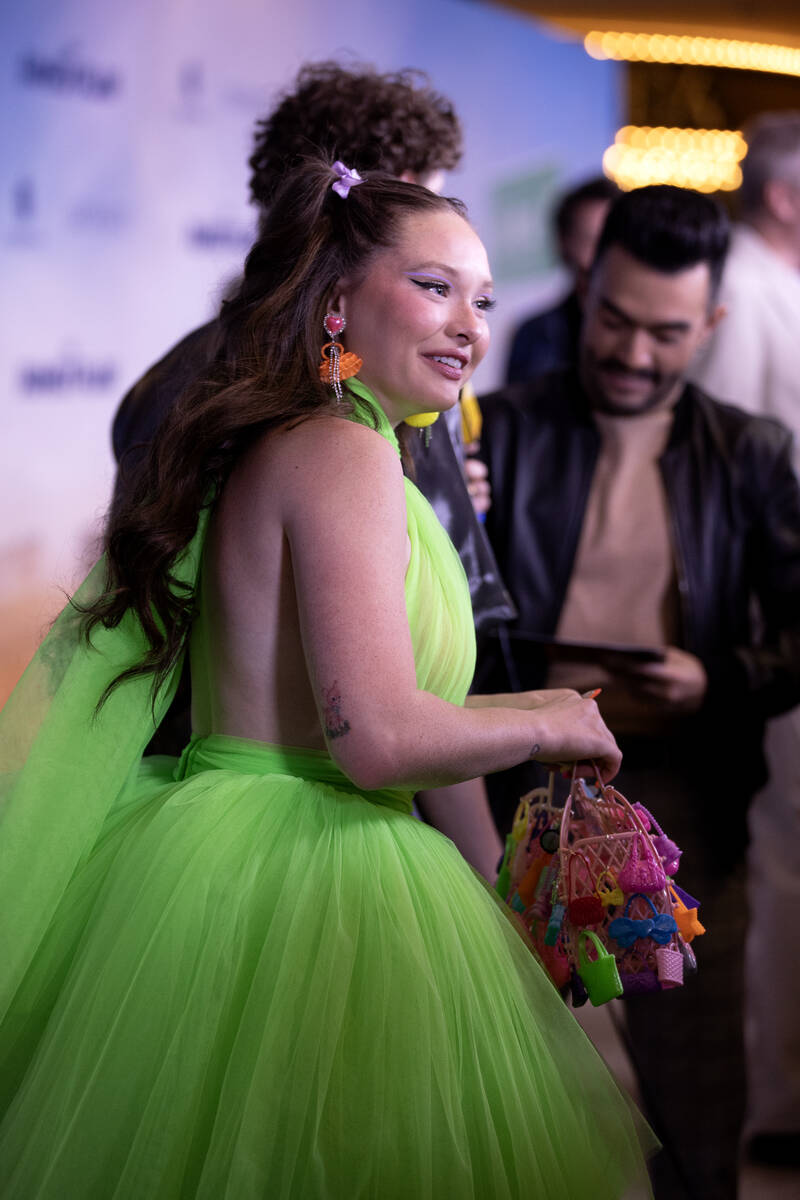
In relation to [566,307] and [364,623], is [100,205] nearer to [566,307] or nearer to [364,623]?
[566,307]

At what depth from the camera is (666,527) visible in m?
2.14

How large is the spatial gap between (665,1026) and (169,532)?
157 centimetres

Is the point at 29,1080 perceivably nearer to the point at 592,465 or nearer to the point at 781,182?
the point at 592,465

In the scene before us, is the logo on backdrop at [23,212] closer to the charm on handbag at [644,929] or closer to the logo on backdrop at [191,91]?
the logo on backdrop at [191,91]

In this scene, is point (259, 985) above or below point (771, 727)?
below

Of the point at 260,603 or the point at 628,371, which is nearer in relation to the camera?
the point at 260,603

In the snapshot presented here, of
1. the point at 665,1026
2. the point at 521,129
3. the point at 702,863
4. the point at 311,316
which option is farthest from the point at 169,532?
the point at 521,129

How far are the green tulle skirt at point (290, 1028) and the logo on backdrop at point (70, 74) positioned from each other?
191cm

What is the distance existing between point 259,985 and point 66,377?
1.91 m

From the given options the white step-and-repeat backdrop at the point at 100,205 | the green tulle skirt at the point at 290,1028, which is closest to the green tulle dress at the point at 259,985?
the green tulle skirt at the point at 290,1028

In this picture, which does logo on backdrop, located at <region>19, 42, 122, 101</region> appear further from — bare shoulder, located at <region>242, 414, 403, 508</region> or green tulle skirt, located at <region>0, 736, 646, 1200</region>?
green tulle skirt, located at <region>0, 736, 646, 1200</region>

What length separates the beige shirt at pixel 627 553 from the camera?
2139mm

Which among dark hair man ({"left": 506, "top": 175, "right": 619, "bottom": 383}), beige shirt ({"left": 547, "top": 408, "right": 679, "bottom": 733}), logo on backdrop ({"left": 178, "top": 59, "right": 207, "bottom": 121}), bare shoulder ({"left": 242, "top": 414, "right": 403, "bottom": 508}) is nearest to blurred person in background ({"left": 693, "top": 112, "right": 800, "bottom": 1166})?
beige shirt ({"left": 547, "top": 408, "right": 679, "bottom": 733})

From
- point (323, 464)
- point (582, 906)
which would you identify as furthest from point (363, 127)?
point (582, 906)
